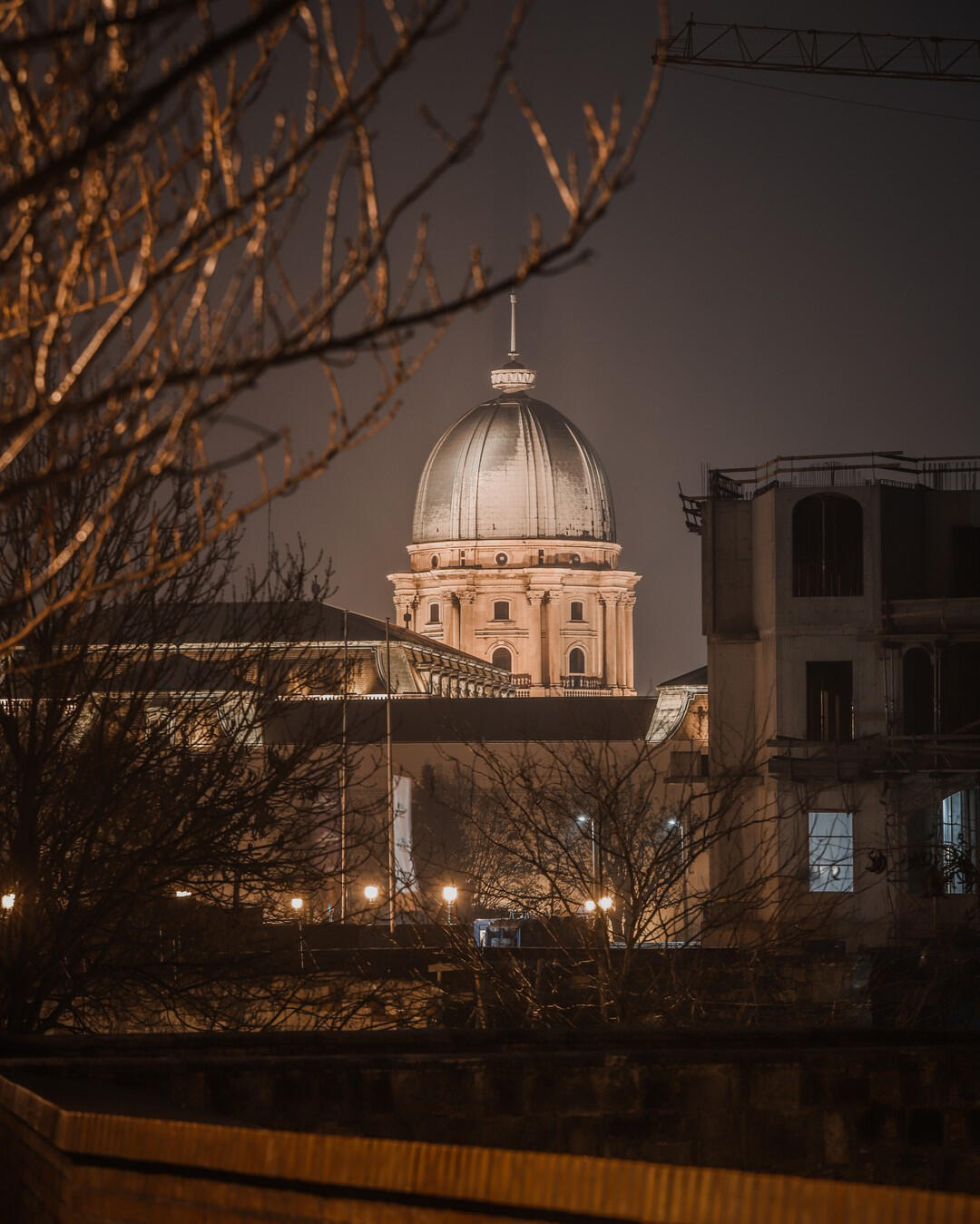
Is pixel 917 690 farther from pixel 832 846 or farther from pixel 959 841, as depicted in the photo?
pixel 959 841

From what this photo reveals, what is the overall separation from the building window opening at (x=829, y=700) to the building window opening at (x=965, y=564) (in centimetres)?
425

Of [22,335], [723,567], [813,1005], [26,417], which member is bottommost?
[813,1005]

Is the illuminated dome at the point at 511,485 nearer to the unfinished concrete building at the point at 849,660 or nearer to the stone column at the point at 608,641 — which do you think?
the stone column at the point at 608,641

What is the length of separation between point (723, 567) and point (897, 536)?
4937mm

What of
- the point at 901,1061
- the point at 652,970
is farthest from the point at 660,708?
the point at 901,1061

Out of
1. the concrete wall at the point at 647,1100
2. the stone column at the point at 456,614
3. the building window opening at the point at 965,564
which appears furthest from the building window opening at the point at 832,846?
the stone column at the point at 456,614

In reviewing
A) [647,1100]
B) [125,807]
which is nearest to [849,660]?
[125,807]

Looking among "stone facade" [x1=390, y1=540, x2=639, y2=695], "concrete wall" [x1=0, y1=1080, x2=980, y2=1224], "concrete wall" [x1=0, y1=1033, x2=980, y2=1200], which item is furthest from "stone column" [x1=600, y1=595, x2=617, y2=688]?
"concrete wall" [x1=0, y1=1080, x2=980, y2=1224]

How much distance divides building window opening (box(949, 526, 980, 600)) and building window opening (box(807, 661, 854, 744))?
425cm

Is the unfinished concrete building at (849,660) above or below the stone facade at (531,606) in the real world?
below

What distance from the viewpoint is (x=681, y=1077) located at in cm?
1038

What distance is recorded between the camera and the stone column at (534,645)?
192 metres

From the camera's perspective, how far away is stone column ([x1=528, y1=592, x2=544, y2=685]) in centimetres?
19225

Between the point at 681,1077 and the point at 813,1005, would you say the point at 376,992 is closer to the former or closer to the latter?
the point at 813,1005
